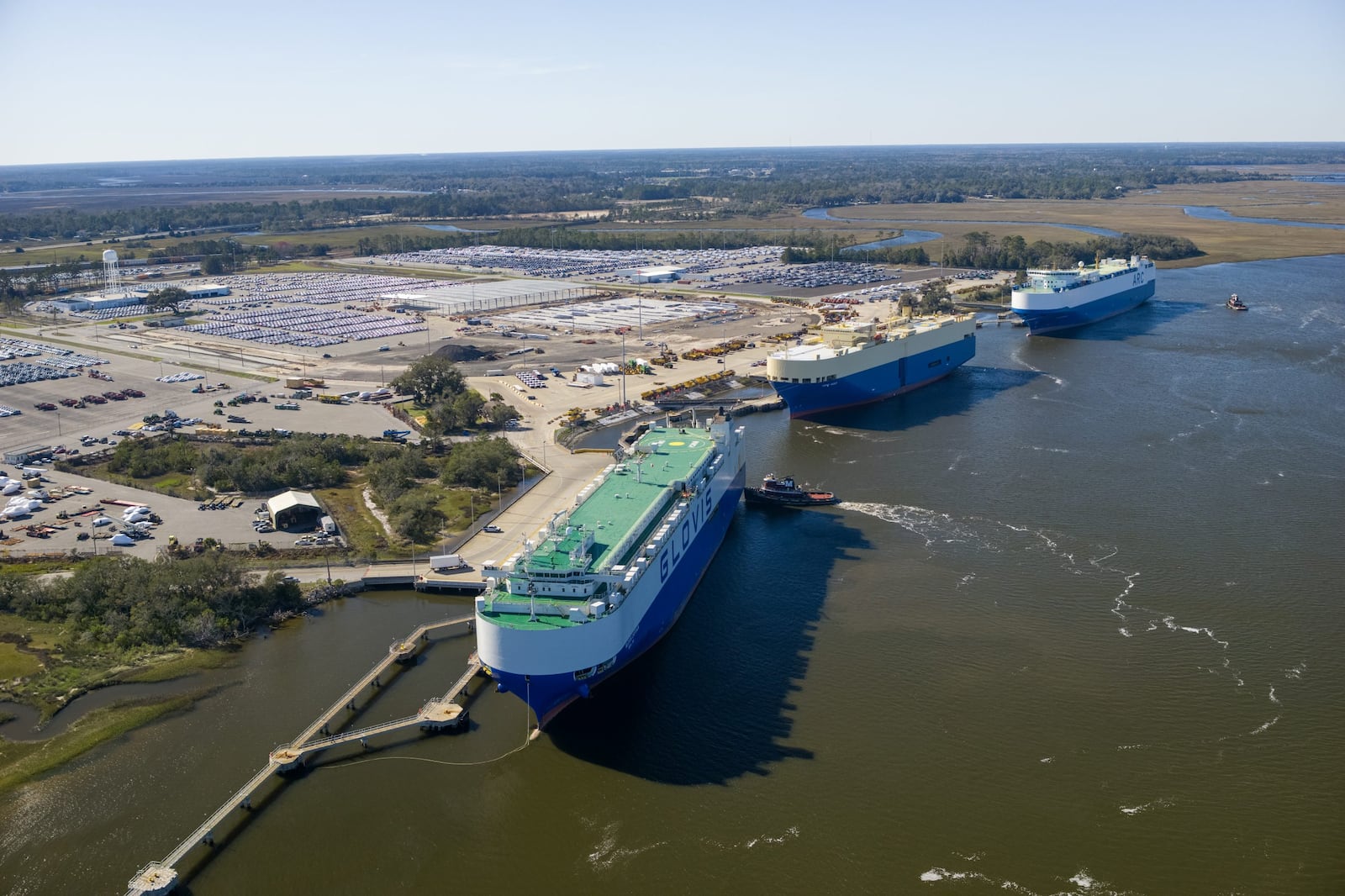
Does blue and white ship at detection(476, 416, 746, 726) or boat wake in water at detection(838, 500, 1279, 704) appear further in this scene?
boat wake in water at detection(838, 500, 1279, 704)

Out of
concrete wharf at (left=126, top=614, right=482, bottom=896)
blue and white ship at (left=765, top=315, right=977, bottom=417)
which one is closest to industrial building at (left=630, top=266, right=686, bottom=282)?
blue and white ship at (left=765, top=315, right=977, bottom=417)

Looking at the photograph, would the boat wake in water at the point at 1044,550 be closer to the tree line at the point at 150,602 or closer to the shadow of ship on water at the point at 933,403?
the shadow of ship on water at the point at 933,403

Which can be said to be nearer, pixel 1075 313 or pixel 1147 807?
pixel 1147 807

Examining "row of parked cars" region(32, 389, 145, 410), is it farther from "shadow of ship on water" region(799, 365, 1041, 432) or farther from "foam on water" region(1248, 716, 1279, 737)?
"foam on water" region(1248, 716, 1279, 737)

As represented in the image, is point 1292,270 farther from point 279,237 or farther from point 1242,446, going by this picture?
point 279,237

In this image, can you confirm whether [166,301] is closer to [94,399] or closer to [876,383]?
[94,399]

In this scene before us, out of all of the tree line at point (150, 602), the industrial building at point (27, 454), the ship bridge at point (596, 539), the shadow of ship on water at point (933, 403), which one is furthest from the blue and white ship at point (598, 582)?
the industrial building at point (27, 454)

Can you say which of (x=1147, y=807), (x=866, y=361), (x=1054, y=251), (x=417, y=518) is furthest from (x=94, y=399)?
(x=1054, y=251)

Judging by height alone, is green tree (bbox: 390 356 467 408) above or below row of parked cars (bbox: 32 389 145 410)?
above
